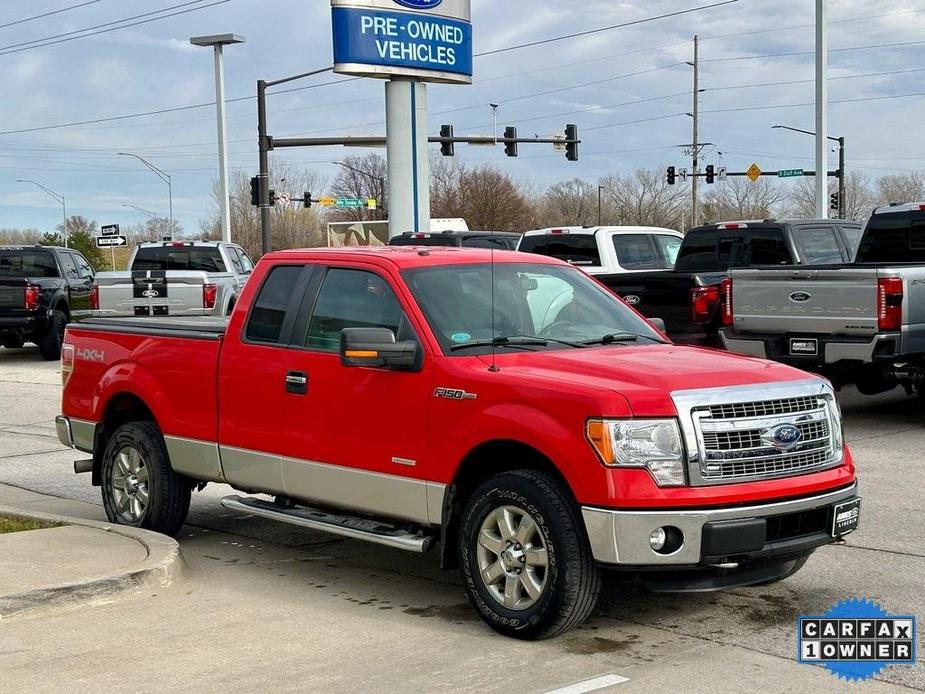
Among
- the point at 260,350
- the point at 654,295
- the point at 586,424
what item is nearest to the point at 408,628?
the point at 586,424

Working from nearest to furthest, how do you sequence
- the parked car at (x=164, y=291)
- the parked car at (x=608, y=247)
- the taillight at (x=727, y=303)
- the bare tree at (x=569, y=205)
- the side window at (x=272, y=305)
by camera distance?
the side window at (x=272, y=305) → the taillight at (x=727, y=303) → the parked car at (x=608, y=247) → the parked car at (x=164, y=291) → the bare tree at (x=569, y=205)

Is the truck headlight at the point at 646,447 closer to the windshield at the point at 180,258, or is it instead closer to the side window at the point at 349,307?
the side window at the point at 349,307

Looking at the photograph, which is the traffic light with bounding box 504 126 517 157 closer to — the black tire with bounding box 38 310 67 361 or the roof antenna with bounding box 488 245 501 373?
the black tire with bounding box 38 310 67 361

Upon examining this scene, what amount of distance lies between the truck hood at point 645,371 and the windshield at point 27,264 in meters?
21.1

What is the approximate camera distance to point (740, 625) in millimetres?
6258

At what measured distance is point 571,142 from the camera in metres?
47.2

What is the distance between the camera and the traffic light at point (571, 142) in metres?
47.2

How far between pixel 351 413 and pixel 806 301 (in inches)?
295

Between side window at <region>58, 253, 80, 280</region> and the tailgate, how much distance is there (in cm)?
1648

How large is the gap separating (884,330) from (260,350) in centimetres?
728

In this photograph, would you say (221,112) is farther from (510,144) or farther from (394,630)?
(394,630)

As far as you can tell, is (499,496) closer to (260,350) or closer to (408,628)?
(408,628)

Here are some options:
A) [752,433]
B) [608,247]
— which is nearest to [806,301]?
[608,247]

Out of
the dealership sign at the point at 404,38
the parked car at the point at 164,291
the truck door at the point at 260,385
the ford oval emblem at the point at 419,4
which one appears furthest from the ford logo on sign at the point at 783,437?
the ford oval emblem at the point at 419,4
